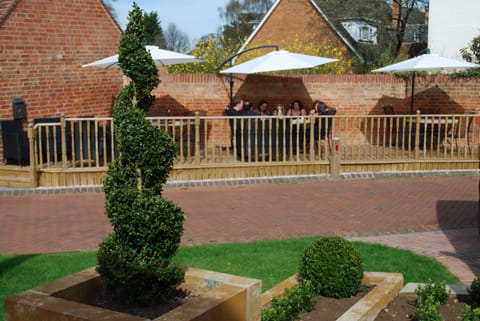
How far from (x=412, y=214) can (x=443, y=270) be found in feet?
9.61

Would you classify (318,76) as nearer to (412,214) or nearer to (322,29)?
(412,214)

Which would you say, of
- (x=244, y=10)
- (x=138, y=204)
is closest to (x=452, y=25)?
(x=138, y=204)

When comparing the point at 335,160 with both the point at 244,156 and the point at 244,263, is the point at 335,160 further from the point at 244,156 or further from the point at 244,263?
the point at 244,263

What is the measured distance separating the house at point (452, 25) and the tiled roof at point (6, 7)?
16683 mm

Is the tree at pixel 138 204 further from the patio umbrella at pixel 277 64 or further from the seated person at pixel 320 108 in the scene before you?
the seated person at pixel 320 108

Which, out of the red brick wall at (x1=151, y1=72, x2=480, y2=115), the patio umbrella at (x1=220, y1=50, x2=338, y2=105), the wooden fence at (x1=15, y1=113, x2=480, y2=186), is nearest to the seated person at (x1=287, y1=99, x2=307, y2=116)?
the red brick wall at (x1=151, y1=72, x2=480, y2=115)

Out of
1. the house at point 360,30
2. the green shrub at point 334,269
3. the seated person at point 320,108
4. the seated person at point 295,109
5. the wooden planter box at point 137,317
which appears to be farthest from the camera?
the house at point 360,30

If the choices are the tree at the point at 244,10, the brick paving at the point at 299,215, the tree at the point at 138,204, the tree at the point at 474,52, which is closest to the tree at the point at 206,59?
the brick paving at the point at 299,215

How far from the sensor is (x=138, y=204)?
14.2ft

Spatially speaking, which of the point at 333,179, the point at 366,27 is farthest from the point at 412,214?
the point at 366,27

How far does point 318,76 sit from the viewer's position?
16.2m

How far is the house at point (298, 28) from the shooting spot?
91.9 ft

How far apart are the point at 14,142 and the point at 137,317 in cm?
891

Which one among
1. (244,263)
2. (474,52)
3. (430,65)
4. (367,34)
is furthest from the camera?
(367,34)
